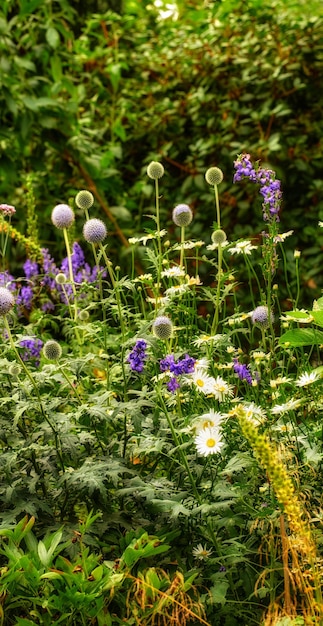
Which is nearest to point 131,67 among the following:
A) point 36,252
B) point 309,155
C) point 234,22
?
point 234,22

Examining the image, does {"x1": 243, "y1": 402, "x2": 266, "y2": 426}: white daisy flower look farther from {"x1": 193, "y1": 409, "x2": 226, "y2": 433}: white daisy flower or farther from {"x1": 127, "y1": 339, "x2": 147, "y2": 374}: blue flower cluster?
{"x1": 127, "y1": 339, "x2": 147, "y2": 374}: blue flower cluster

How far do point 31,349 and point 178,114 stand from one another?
9.52 ft

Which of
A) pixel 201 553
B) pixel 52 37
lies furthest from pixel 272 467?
pixel 52 37

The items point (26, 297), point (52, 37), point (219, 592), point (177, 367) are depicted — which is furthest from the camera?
point (52, 37)

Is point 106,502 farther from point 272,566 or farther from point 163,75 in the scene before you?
point 163,75

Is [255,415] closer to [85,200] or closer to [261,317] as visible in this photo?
[261,317]

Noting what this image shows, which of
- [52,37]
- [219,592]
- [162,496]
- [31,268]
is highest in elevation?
[52,37]

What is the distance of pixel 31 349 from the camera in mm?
2988

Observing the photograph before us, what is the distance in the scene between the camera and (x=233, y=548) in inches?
78.0

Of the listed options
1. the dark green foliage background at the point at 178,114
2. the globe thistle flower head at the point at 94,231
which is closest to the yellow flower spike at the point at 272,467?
the globe thistle flower head at the point at 94,231

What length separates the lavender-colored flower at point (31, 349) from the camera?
9.16ft

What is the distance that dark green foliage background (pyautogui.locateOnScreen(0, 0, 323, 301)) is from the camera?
16.3 feet

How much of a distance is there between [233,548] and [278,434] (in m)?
0.42

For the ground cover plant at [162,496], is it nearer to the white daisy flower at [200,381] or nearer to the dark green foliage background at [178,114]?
the white daisy flower at [200,381]
